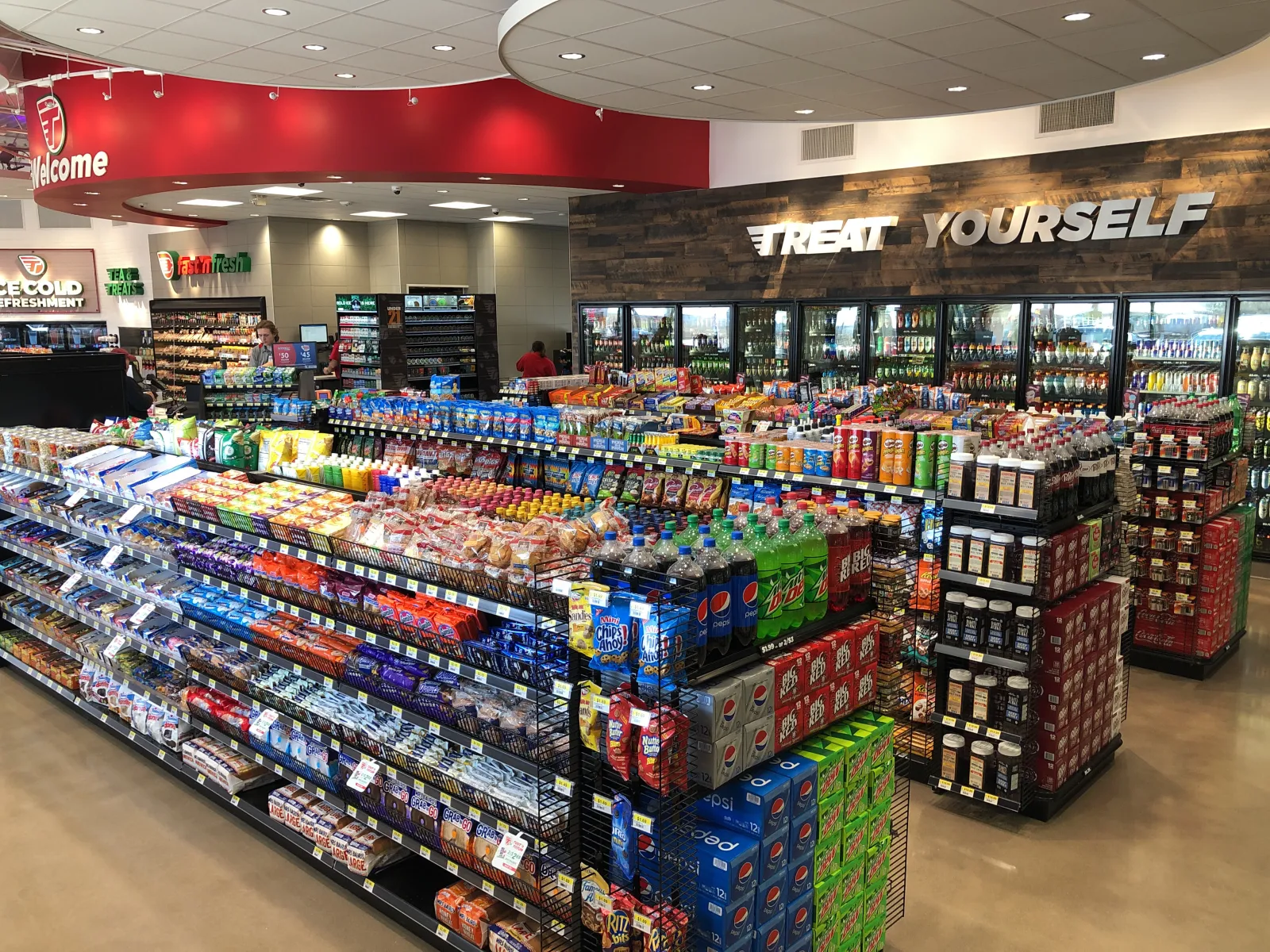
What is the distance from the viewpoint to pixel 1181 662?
5891mm

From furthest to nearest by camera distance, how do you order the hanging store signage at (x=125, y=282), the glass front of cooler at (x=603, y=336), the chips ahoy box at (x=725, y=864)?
the hanging store signage at (x=125, y=282)
the glass front of cooler at (x=603, y=336)
the chips ahoy box at (x=725, y=864)

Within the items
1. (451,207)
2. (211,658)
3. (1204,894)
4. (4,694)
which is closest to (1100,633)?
(1204,894)

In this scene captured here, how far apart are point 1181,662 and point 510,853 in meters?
4.79

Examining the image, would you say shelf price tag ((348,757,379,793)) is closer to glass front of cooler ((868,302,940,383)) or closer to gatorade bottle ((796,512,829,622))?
gatorade bottle ((796,512,829,622))

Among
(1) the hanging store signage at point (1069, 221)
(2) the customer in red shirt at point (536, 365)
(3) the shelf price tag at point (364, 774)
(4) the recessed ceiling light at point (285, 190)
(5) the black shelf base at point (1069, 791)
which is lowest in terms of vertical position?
(5) the black shelf base at point (1069, 791)

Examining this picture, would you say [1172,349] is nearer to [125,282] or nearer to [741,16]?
[741,16]

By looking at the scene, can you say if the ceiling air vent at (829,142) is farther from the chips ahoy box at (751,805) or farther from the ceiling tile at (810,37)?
the chips ahoy box at (751,805)

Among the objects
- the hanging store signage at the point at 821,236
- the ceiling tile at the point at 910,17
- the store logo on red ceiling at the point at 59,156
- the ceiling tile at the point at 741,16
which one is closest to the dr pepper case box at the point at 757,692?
the ceiling tile at the point at 741,16

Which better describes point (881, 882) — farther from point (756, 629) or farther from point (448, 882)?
point (448, 882)

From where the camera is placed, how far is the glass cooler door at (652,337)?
11.7m

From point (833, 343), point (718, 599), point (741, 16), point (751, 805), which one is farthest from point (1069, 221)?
point (751, 805)

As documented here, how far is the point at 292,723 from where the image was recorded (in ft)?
13.0

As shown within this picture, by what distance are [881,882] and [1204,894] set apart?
1444 millimetres

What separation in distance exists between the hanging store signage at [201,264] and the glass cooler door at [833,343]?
33.9ft
